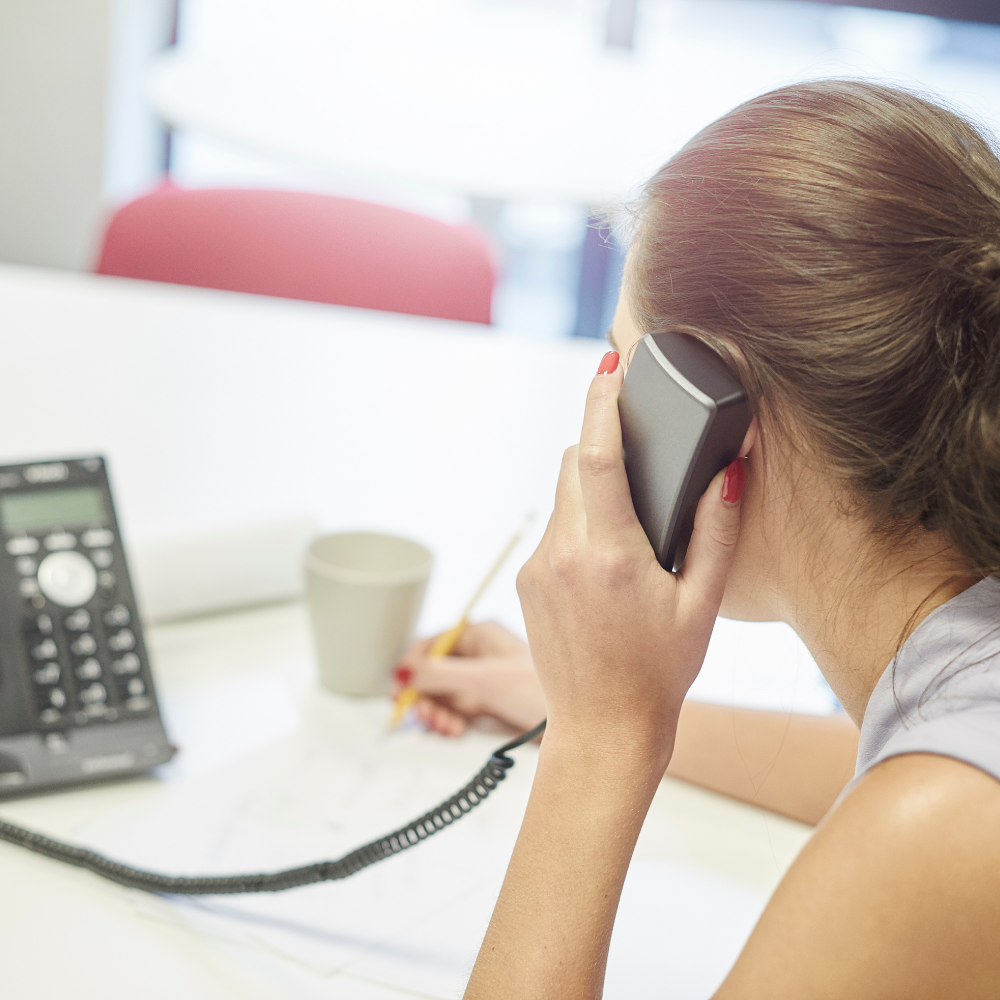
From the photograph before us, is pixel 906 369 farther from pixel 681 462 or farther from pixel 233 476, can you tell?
pixel 233 476

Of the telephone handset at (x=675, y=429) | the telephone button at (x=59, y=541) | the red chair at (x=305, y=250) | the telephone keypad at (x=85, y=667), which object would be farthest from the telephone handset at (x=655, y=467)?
the red chair at (x=305, y=250)

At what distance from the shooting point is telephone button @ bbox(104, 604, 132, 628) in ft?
2.38

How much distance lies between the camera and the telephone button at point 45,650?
69 cm

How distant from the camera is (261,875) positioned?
57cm

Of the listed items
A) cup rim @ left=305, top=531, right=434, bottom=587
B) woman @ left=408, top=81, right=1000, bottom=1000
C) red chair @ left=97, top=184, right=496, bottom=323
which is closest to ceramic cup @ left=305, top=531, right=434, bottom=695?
cup rim @ left=305, top=531, right=434, bottom=587

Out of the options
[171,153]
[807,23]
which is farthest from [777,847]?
[171,153]

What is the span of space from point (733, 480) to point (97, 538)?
465 millimetres

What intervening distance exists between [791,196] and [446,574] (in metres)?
0.58

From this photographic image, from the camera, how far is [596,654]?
1.76 feet

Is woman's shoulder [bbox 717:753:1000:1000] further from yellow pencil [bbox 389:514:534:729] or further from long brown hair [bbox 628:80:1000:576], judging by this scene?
yellow pencil [bbox 389:514:534:729]

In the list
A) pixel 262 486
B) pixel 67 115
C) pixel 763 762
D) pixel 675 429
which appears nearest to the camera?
pixel 675 429

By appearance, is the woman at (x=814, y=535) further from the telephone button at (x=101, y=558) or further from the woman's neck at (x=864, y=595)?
the telephone button at (x=101, y=558)

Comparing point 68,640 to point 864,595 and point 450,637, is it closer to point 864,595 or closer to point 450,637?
point 450,637

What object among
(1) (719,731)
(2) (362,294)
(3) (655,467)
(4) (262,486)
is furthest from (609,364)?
(2) (362,294)
